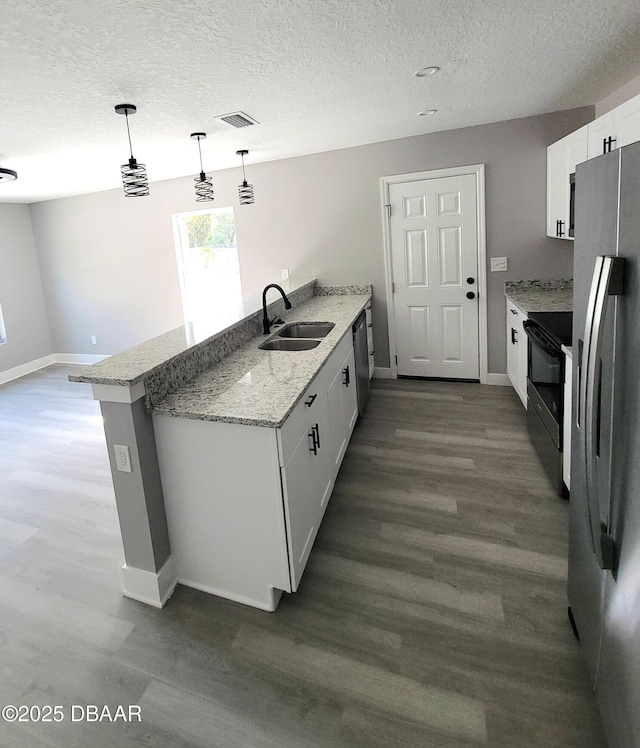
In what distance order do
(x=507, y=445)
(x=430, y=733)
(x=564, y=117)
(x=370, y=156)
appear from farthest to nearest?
(x=370, y=156), (x=564, y=117), (x=507, y=445), (x=430, y=733)

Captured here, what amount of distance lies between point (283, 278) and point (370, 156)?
154cm

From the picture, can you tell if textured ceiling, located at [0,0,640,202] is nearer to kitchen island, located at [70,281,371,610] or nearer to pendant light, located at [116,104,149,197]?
pendant light, located at [116,104,149,197]

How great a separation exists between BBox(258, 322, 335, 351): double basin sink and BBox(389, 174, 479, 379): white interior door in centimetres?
141

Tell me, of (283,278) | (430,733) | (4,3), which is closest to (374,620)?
(430,733)

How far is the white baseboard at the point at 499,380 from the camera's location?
14.4 ft

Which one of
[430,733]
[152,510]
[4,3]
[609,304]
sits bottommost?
[430,733]

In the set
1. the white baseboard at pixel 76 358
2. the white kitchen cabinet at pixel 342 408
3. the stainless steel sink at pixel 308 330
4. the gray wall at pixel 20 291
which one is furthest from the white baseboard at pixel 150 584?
the gray wall at pixel 20 291

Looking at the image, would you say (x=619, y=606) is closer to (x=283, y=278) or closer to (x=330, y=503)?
(x=330, y=503)

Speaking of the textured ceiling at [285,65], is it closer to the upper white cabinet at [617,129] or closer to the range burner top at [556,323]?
the upper white cabinet at [617,129]

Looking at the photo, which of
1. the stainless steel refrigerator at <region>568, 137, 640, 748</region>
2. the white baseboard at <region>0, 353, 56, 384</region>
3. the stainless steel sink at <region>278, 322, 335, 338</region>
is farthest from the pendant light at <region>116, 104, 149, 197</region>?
the white baseboard at <region>0, 353, 56, 384</region>

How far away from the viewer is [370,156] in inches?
172

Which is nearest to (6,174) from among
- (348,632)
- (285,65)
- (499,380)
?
(285,65)

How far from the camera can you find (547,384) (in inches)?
104

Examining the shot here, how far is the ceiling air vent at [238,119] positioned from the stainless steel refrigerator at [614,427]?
2420 millimetres
